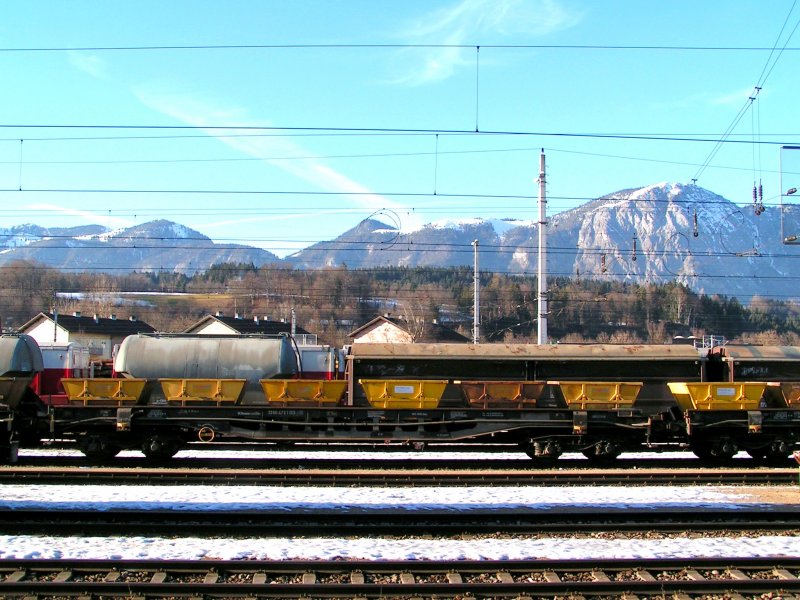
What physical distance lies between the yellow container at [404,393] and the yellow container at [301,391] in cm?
89

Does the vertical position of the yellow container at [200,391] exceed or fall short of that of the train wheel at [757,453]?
it exceeds it

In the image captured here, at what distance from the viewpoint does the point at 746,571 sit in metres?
9.52

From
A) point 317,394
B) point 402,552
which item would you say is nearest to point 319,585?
point 402,552

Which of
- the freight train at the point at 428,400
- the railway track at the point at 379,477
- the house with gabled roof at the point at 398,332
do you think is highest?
the house with gabled roof at the point at 398,332

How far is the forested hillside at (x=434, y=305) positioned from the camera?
2419 inches

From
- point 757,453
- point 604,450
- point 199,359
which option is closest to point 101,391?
point 199,359

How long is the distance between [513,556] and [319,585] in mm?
2877

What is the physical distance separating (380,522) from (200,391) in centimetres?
852

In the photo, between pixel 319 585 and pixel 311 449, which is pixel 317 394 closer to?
pixel 311 449

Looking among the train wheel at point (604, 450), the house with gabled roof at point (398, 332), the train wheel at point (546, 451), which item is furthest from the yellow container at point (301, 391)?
the house with gabled roof at point (398, 332)

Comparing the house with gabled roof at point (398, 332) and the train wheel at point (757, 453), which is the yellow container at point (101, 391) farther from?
the house with gabled roof at point (398, 332)

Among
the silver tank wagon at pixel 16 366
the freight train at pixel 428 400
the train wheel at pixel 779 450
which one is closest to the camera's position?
the silver tank wagon at pixel 16 366

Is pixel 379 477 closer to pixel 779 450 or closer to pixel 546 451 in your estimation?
pixel 546 451

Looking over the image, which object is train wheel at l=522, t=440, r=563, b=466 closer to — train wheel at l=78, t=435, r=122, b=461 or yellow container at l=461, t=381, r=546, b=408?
yellow container at l=461, t=381, r=546, b=408
